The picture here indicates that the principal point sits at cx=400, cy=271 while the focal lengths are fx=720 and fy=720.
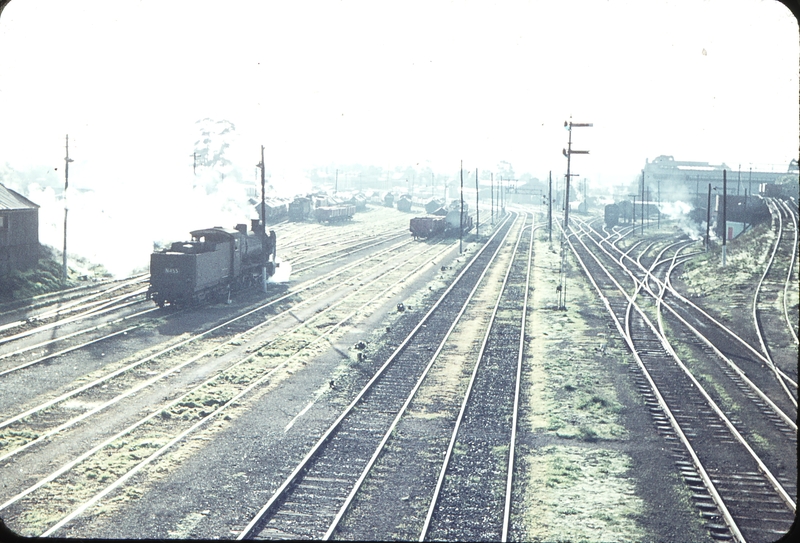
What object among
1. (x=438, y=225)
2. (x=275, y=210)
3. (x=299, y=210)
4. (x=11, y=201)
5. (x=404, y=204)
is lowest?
(x=438, y=225)

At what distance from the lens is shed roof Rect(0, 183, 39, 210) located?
3403 cm

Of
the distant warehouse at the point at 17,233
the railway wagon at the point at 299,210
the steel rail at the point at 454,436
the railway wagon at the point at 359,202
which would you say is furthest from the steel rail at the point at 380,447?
the railway wagon at the point at 359,202

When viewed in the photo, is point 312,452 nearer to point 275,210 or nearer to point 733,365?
point 733,365

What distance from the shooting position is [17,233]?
34.4 m

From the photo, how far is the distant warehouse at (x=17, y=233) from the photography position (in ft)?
→ 109

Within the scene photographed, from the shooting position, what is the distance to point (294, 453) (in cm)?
1398

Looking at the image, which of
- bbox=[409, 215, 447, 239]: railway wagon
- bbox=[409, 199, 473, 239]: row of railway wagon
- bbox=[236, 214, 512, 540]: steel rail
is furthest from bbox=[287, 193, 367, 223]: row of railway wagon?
bbox=[236, 214, 512, 540]: steel rail

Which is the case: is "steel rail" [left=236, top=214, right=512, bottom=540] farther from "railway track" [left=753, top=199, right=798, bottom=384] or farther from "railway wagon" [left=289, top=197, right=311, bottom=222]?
"railway wagon" [left=289, top=197, right=311, bottom=222]

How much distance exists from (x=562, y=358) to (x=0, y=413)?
15337 millimetres

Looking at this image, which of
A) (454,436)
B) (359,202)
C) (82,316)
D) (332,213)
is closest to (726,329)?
(454,436)

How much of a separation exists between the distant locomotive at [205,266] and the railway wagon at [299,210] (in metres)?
47.2

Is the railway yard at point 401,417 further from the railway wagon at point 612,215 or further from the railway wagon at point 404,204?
the railway wagon at point 404,204

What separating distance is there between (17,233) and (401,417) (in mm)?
26302

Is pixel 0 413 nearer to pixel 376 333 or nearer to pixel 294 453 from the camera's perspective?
pixel 294 453
